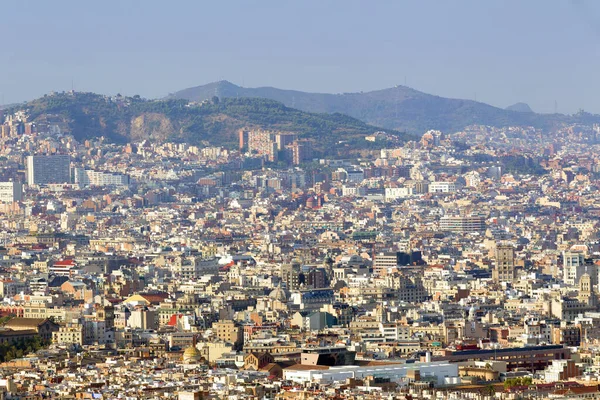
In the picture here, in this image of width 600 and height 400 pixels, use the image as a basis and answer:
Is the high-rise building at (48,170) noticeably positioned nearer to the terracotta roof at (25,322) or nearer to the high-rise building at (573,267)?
the high-rise building at (573,267)

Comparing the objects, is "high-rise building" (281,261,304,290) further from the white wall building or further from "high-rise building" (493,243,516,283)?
the white wall building

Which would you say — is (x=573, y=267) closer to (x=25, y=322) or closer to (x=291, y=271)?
(x=291, y=271)

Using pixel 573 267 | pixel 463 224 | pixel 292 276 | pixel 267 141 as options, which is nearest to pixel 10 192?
pixel 267 141

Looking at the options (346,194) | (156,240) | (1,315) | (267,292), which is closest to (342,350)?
(1,315)

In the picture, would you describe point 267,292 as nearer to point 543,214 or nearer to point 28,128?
point 543,214

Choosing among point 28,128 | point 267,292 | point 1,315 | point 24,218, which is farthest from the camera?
point 28,128

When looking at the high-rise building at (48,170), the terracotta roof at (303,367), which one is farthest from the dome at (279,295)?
the high-rise building at (48,170)
